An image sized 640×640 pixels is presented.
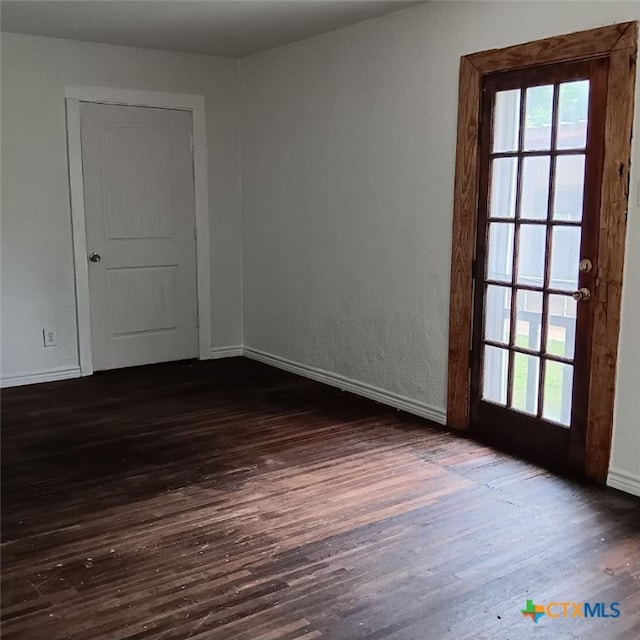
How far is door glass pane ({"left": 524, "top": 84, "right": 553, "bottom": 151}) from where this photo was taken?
3482 mm

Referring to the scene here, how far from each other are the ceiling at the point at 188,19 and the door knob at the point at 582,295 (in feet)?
6.08

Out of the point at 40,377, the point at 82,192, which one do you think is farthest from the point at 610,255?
the point at 40,377

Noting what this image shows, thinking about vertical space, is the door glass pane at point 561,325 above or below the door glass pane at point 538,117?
below

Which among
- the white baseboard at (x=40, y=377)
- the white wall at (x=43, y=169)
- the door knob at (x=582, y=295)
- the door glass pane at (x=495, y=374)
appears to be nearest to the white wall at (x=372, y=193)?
the door knob at (x=582, y=295)

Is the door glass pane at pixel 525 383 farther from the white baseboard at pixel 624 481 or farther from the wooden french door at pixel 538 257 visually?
the white baseboard at pixel 624 481

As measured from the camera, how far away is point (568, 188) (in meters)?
3.41

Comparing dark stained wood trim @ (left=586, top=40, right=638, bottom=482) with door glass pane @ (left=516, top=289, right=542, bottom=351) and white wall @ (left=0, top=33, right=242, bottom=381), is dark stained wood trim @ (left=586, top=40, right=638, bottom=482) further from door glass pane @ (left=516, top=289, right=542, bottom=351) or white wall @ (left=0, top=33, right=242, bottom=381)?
white wall @ (left=0, top=33, right=242, bottom=381)

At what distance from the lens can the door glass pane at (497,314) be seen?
3805 millimetres

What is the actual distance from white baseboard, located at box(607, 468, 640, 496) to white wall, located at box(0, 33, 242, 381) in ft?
11.9

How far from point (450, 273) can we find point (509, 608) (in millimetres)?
2061

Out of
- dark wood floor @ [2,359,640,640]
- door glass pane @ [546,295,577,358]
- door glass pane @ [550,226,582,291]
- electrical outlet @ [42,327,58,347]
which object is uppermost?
door glass pane @ [550,226,582,291]

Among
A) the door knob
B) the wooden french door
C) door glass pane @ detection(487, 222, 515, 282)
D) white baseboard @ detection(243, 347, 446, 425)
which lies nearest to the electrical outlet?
white baseboard @ detection(243, 347, 446, 425)

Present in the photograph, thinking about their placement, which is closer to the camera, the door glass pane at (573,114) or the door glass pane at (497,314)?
the door glass pane at (573,114)

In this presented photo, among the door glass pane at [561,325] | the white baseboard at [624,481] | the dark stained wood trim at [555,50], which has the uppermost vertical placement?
the dark stained wood trim at [555,50]
